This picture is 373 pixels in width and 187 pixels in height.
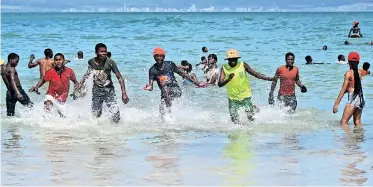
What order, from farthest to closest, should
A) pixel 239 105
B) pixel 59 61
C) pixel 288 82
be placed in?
pixel 288 82
pixel 59 61
pixel 239 105

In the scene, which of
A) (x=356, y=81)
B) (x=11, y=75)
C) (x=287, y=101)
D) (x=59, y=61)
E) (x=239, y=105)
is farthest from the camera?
(x=287, y=101)

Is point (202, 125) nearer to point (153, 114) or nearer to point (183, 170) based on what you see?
point (153, 114)

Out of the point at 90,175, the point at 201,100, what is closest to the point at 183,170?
the point at 90,175

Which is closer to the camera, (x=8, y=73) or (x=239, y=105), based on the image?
(x=239, y=105)

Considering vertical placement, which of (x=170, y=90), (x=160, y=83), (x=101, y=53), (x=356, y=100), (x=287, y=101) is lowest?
(x=287, y=101)

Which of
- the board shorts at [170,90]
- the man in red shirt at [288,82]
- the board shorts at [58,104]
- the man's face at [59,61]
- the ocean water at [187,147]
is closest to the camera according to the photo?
the ocean water at [187,147]

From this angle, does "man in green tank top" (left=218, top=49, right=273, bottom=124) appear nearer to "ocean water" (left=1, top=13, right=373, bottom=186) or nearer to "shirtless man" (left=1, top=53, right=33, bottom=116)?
"ocean water" (left=1, top=13, right=373, bottom=186)

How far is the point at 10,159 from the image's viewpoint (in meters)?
9.30

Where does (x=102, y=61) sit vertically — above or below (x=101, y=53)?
below


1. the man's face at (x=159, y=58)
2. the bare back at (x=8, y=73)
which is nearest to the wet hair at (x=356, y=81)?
the man's face at (x=159, y=58)

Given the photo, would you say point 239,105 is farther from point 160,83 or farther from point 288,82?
point 288,82

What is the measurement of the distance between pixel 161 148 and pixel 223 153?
878mm

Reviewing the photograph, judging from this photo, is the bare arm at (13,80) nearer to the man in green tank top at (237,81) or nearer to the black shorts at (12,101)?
the black shorts at (12,101)

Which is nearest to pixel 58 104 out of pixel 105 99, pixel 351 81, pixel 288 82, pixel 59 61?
pixel 59 61
